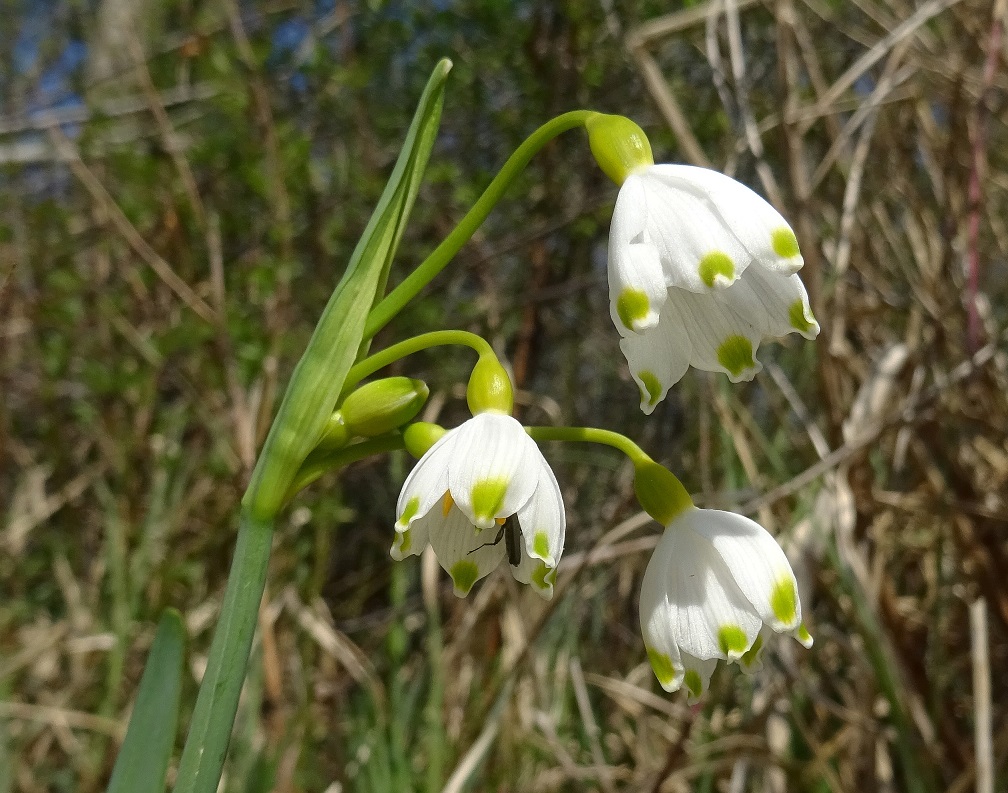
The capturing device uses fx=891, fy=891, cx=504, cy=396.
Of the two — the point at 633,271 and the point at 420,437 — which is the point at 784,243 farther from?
the point at 420,437

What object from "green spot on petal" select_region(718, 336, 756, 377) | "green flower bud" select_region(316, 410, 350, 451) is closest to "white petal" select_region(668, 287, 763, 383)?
"green spot on petal" select_region(718, 336, 756, 377)

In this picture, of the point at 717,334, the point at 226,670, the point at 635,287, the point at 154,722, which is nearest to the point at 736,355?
the point at 717,334

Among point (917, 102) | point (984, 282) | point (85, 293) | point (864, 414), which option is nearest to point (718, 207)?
point (864, 414)

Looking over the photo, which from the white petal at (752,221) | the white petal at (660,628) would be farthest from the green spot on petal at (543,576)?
the white petal at (752,221)

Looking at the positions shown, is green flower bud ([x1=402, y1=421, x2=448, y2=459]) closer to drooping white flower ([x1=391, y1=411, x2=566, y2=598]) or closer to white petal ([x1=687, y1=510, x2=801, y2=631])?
drooping white flower ([x1=391, y1=411, x2=566, y2=598])

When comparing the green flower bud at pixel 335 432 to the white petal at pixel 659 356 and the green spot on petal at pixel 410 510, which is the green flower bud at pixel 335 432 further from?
the white petal at pixel 659 356

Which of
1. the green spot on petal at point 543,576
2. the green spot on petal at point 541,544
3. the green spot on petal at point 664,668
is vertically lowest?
→ the green spot on petal at point 664,668

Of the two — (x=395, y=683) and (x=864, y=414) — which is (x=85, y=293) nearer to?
(x=395, y=683)
